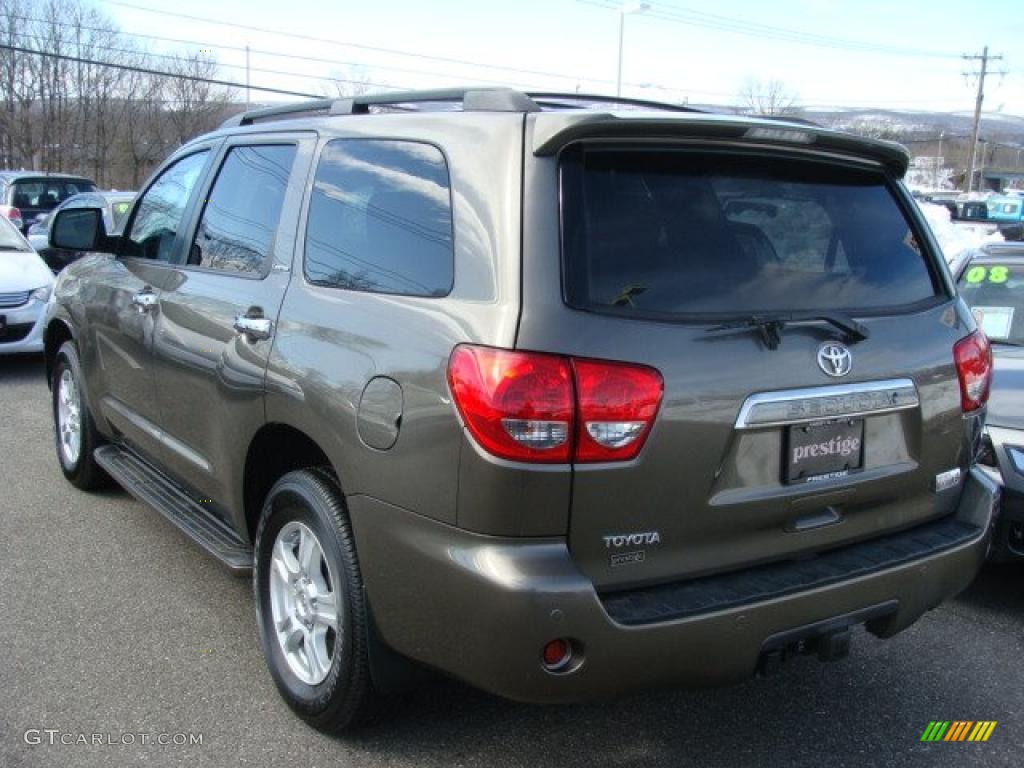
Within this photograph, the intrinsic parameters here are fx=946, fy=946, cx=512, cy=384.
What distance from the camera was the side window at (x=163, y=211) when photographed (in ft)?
13.7

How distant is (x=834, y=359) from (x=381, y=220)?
138 cm

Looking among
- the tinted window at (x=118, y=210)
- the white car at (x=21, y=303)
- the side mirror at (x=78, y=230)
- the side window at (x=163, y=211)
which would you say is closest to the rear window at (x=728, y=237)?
the side window at (x=163, y=211)

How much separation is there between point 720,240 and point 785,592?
3.22 feet

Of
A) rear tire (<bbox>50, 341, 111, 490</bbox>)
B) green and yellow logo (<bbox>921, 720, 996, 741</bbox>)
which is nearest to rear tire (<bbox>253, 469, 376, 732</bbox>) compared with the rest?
green and yellow logo (<bbox>921, 720, 996, 741</bbox>)

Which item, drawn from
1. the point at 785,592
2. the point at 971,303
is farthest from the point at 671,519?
the point at 971,303

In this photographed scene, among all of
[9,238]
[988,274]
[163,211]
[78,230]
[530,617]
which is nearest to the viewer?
[530,617]

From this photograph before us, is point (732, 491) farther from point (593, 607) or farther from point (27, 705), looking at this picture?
point (27, 705)

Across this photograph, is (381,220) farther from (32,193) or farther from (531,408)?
(32,193)

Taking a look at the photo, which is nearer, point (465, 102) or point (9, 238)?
point (465, 102)

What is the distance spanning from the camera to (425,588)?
2.46 meters

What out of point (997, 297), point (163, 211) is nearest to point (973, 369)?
point (997, 297)

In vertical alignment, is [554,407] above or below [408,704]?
above

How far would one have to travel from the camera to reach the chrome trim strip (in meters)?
2.49

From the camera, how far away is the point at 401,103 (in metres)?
3.18
